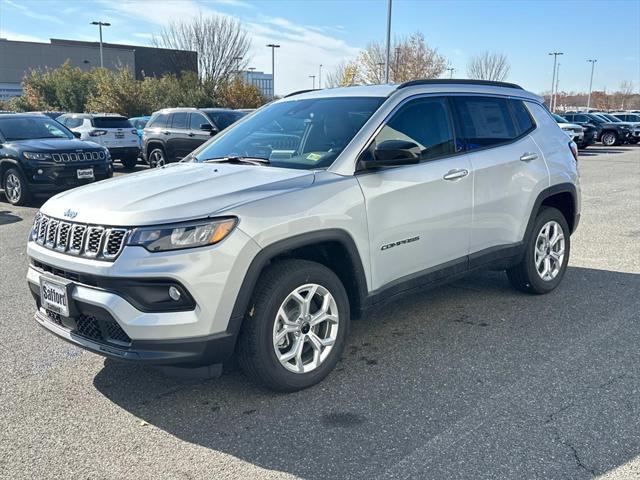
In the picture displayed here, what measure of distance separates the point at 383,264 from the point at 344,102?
1281 mm

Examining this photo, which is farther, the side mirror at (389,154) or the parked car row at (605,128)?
the parked car row at (605,128)

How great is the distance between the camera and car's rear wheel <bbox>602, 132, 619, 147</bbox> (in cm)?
3091

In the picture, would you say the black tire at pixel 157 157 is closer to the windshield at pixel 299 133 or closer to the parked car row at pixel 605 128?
the windshield at pixel 299 133

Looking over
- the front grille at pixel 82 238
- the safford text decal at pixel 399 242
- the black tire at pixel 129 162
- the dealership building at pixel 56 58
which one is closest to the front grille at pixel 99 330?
the front grille at pixel 82 238

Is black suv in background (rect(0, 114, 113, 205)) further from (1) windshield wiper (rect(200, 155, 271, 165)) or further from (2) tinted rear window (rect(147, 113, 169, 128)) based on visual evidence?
(1) windshield wiper (rect(200, 155, 271, 165))

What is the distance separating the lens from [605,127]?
30.7 metres

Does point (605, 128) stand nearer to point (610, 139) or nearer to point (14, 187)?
point (610, 139)

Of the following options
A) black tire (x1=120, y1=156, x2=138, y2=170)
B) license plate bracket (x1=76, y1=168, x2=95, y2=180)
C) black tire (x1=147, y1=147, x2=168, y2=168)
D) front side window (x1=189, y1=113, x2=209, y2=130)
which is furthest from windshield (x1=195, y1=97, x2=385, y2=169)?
black tire (x1=120, y1=156, x2=138, y2=170)

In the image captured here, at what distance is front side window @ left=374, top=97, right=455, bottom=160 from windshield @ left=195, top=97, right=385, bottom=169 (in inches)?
7.8

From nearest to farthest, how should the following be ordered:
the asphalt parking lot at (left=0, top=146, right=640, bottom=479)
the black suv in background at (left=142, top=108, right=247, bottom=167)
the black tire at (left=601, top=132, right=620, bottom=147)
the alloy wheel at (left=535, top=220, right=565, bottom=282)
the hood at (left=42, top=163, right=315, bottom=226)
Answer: the asphalt parking lot at (left=0, top=146, right=640, bottom=479) → the hood at (left=42, top=163, right=315, bottom=226) → the alloy wheel at (left=535, top=220, right=565, bottom=282) → the black suv in background at (left=142, top=108, right=247, bottom=167) → the black tire at (left=601, top=132, right=620, bottom=147)

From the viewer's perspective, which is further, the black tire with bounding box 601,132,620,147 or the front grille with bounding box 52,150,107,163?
the black tire with bounding box 601,132,620,147

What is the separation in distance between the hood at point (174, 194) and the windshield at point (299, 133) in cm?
25

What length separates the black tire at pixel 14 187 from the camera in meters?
11.2

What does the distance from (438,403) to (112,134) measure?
51.0ft
